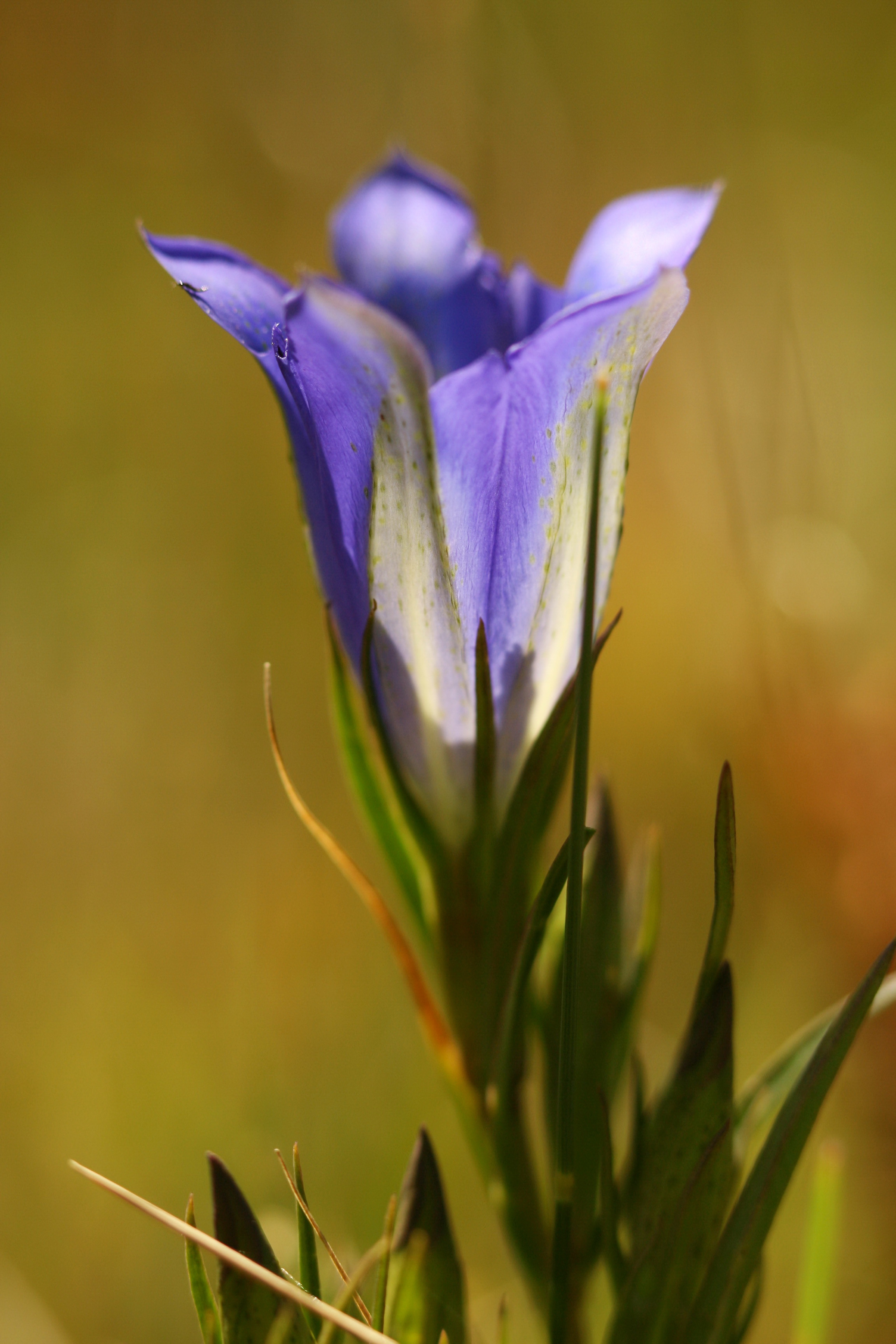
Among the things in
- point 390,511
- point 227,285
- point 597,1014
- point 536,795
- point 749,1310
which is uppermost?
point 227,285

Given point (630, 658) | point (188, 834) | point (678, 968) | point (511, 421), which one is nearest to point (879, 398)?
point (630, 658)

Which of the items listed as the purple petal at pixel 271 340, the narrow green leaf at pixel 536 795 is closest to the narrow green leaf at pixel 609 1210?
the narrow green leaf at pixel 536 795

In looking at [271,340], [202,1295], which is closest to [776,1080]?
[202,1295]

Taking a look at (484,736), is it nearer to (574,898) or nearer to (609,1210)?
(574,898)

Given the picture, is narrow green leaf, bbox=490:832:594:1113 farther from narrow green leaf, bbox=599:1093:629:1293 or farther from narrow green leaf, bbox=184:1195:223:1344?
narrow green leaf, bbox=184:1195:223:1344

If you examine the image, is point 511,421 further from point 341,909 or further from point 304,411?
point 341,909

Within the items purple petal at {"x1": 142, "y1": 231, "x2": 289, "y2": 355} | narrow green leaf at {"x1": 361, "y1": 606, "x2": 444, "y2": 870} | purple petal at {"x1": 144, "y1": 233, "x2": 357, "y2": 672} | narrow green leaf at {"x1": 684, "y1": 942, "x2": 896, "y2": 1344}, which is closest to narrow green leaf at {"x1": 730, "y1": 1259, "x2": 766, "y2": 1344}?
narrow green leaf at {"x1": 684, "y1": 942, "x2": 896, "y2": 1344}
